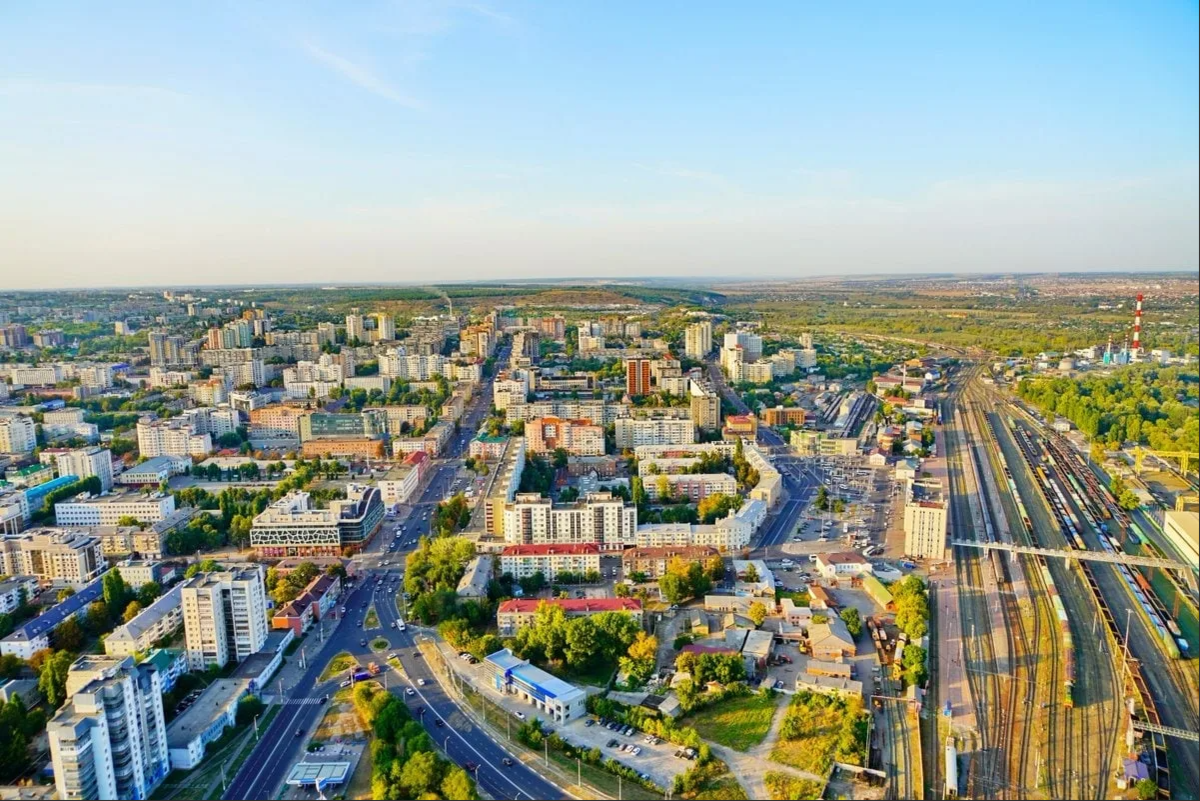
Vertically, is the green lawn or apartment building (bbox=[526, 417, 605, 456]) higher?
apartment building (bbox=[526, 417, 605, 456])

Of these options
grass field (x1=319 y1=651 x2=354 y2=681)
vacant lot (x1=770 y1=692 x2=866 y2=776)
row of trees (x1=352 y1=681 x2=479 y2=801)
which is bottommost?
grass field (x1=319 y1=651 x2=354 y2=681)

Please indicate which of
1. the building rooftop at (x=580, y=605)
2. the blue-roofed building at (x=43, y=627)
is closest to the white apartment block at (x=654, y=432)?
the building rooftop at (x=580, y=605)

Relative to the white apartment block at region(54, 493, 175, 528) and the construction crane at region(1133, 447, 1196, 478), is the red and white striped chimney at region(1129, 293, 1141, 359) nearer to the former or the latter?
the construction crane at region(1133, 447, 1196, 478)

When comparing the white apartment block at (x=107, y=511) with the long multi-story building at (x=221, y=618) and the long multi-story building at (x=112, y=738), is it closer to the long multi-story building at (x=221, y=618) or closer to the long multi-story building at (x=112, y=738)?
the long multi-story building at (x=221, y=618)

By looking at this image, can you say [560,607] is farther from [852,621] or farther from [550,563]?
[852,621]

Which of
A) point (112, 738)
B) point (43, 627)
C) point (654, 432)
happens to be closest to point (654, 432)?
point (654, 432)

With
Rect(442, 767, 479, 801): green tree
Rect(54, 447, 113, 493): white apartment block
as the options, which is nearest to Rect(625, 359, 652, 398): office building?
Rect(54, 447, 113, 493): white apartment block

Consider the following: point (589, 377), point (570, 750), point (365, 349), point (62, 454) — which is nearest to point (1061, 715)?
point (570, 750)
